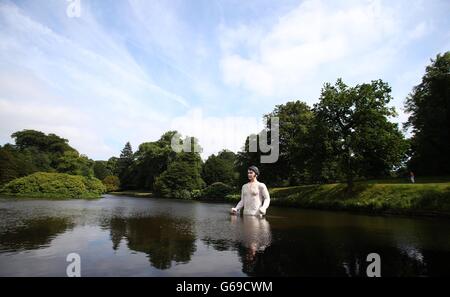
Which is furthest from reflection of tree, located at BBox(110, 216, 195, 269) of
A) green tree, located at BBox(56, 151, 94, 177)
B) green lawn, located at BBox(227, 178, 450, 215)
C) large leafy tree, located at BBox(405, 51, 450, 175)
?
green tree, located at BBox(56, 151, 94, 177)

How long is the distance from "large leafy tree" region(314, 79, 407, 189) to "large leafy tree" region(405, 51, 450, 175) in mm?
10830

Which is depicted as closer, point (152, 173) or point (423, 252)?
point (423, 252)

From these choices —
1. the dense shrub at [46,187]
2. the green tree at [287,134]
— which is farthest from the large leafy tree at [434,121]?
the dense shrub at [46,187]

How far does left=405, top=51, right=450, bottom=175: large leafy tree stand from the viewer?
160ft

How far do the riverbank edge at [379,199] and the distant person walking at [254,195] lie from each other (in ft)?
66.2

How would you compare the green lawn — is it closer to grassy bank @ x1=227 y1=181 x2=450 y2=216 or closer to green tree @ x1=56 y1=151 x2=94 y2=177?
grassy bank @ x1=227 y1=181 x2=450 y2=216

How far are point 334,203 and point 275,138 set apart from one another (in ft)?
92.6

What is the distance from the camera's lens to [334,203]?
40281 mm

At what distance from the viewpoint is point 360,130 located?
137ft

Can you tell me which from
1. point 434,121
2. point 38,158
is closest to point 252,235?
point 434,121

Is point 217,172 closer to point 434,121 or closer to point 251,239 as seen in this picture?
point 434,121

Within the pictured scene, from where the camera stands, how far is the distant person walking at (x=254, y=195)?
17188 millimetres
